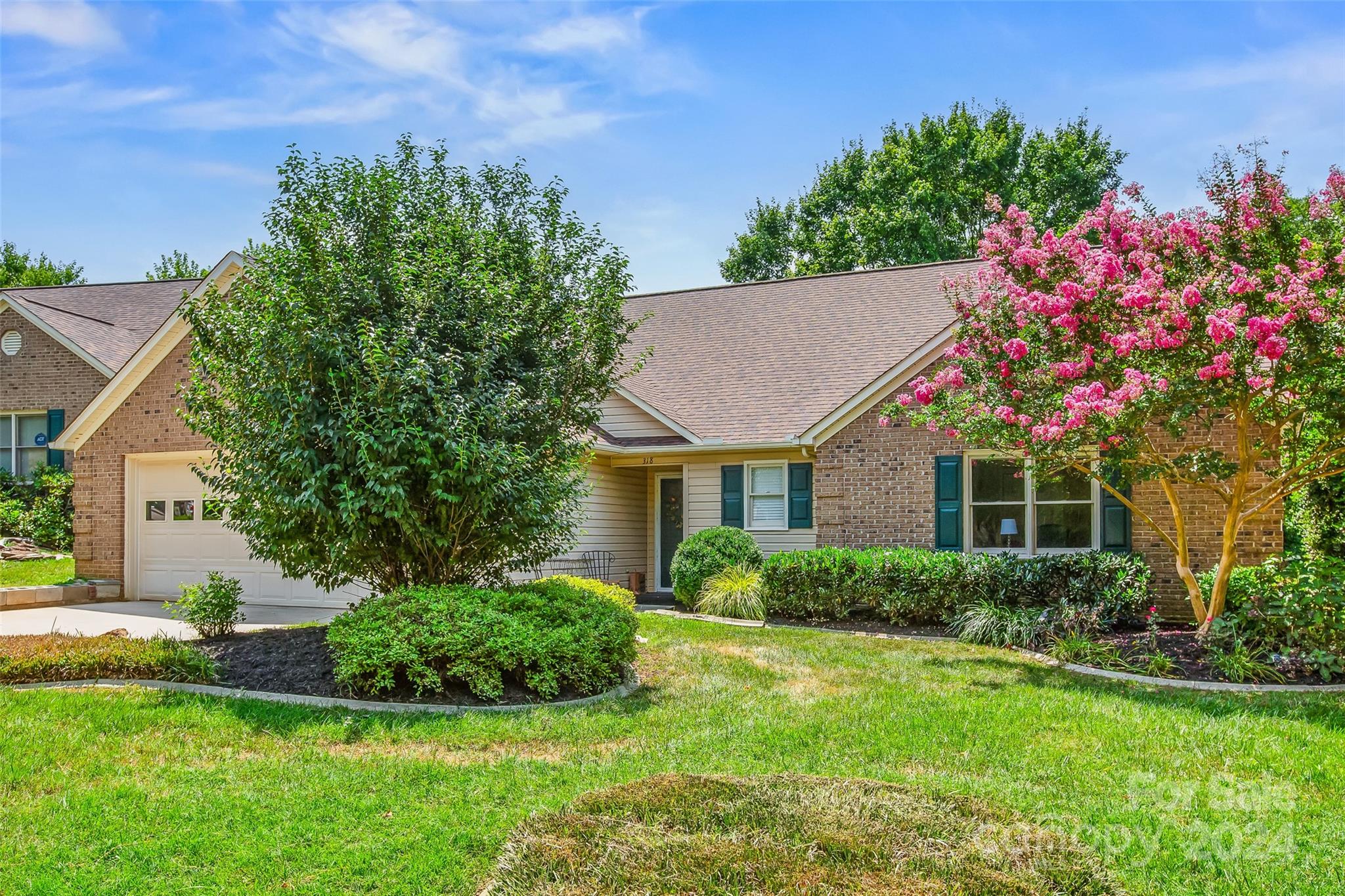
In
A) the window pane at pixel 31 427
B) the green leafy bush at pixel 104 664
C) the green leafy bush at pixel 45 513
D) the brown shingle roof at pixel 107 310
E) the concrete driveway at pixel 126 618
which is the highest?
the brown shingle roof at pixel 107 310

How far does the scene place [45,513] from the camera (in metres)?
18.7

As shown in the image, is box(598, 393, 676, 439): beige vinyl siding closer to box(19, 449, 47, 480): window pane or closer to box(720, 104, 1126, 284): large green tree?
box(19, 449, 47, 480): window pane

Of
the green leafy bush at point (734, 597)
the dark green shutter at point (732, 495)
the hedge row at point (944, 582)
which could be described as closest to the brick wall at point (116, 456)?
the green leafy bush at point (734, 597)

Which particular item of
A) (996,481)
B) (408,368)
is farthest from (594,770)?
(996,481)

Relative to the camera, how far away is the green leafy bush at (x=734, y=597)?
13344 millimetres

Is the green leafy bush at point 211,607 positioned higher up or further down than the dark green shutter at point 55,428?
further down

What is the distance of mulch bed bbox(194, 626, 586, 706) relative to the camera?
7.71 meters

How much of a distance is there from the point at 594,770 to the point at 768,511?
33.7ft

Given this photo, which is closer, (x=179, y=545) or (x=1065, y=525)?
(x=1065, y=525)

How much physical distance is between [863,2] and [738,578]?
780 centimetres

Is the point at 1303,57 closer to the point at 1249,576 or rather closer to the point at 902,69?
the point at 902,69

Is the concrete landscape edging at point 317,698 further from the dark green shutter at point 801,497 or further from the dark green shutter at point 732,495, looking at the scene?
the dark green shutter at point 732,495

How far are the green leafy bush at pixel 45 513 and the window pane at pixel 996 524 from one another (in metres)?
16.9

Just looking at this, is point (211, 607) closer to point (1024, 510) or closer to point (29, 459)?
point (1024, 510)
